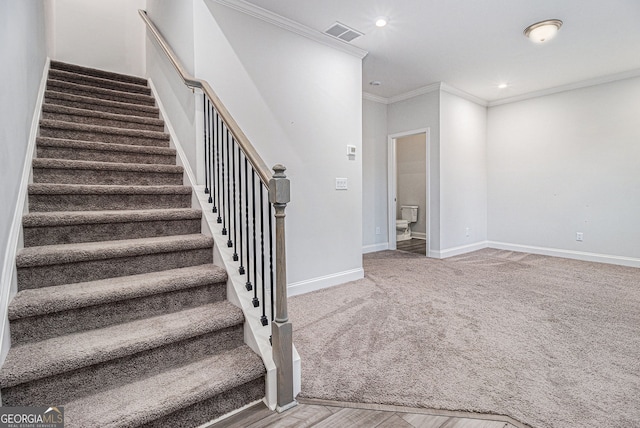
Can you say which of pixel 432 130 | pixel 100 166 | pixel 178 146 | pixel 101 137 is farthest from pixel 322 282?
pixel 432 130

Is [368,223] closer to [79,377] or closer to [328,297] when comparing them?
[328,297]

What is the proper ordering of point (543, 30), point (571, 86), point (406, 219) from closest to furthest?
point (543, 30) < point (571, 86) < point (406, 219)

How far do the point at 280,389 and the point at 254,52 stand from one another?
8.76 feet

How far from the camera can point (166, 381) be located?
54.6 inches

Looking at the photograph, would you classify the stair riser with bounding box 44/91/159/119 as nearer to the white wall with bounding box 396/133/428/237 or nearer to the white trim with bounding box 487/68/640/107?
the white wall with bounding box 396/133/428/237

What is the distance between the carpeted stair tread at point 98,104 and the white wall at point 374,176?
3.13 metres

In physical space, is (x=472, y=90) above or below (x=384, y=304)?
above

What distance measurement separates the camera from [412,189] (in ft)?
22.4

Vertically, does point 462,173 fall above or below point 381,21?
below

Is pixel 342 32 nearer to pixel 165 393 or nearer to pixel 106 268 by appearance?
pixel 106 268

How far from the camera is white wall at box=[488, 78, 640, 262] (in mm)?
4188

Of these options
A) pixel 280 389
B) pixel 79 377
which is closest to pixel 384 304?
pixel 280 389

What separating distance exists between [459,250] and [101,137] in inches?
196

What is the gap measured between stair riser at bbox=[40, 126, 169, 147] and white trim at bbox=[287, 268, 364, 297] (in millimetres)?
1889
